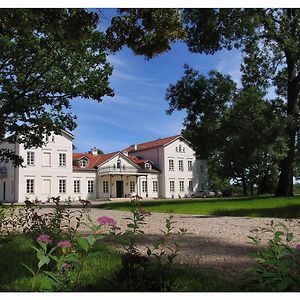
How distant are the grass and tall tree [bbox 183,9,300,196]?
1250 centimetres

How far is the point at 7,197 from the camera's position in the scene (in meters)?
18.4

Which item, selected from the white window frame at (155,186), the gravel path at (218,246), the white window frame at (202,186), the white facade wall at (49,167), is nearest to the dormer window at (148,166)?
the white window frame at (155,186)

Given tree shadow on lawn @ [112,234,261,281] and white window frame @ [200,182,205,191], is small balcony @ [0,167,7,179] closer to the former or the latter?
tree shadow on lawn @ [112,234,261,281]

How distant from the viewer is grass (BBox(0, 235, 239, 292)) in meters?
3.57

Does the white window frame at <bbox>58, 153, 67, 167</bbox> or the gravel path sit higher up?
the white window frame at <bbox>58, 153, 67, 167</bbox>

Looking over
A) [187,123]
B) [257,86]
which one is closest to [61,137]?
[187,123]

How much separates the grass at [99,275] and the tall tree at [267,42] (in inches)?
492

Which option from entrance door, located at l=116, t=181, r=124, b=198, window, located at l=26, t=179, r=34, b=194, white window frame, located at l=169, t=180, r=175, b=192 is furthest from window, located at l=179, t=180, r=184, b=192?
window, located at l=26, t=179, r=34, b=194

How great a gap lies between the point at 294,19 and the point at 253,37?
2.21 m

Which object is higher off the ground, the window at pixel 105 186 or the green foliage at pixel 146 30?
the green foliage at pixel 146 30

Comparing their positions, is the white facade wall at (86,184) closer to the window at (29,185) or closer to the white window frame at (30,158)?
the white window frame at (30,158)

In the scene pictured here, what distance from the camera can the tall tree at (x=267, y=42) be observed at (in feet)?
57.6

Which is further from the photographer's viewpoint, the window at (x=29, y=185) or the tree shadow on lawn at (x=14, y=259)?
the window at (x=29, y=185)

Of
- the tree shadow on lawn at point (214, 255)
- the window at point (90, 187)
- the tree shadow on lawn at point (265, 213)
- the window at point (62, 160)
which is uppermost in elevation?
the window at point (62, 160)
